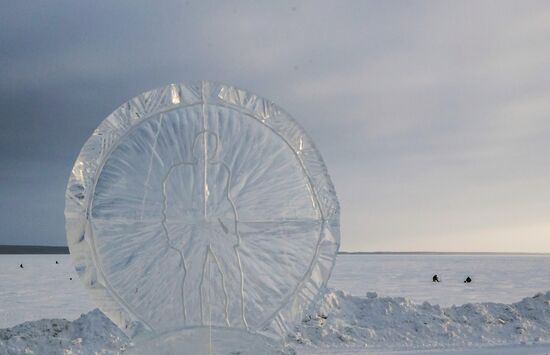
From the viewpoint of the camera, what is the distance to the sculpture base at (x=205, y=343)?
5.69 meters

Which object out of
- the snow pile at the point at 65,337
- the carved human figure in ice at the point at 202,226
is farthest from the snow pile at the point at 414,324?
the carved human figure in ice at the point at 202,226

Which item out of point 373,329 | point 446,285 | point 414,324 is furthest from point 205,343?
point 446,285

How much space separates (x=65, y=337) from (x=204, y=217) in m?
6.74

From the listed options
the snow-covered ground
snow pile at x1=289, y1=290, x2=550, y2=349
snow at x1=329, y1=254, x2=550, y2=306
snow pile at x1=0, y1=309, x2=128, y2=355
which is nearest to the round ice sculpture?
the snow-covered ground

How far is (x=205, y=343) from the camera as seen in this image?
5.76 metres

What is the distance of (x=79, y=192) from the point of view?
5863 mm

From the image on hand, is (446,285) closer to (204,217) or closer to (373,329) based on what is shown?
(373,329)

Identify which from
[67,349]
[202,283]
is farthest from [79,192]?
[67,349]

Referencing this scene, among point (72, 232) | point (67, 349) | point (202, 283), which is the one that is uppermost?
point (72, 232)

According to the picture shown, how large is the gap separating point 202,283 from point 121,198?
0.96 meters

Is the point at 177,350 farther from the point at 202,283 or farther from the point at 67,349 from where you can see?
the point at 67,349

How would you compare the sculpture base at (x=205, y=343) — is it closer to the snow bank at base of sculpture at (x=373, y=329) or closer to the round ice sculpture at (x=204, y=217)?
the round ice sculpture at (x=204, y=217)

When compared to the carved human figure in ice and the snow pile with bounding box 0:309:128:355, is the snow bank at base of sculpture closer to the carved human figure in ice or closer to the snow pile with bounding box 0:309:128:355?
the snow pile with bounding box 0:309:128:355

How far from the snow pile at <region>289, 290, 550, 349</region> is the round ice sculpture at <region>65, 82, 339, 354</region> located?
5.35 meters
